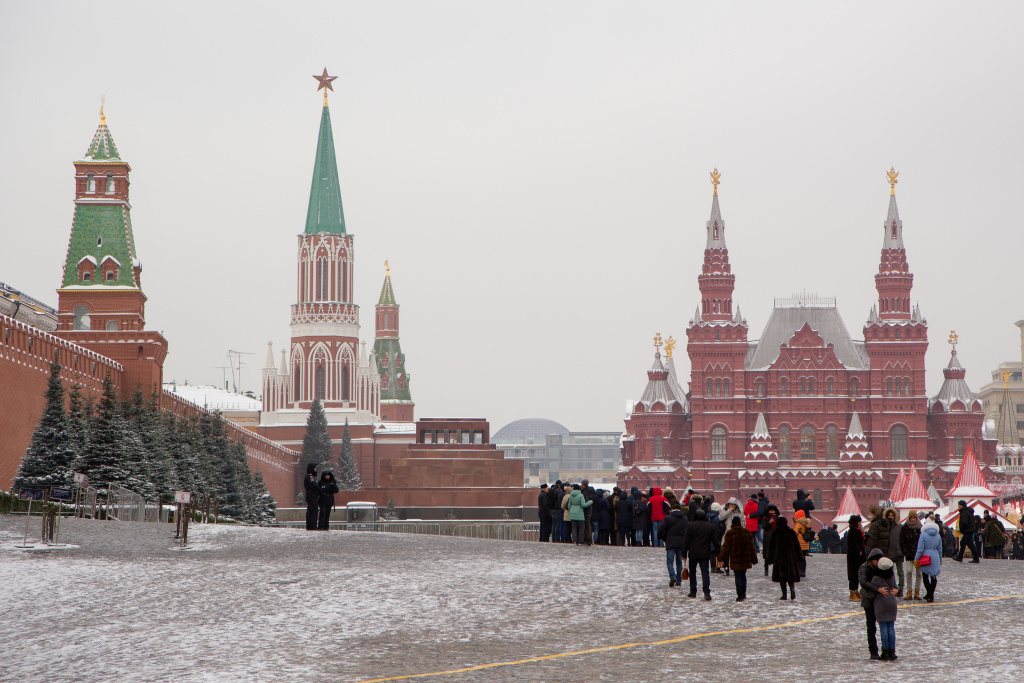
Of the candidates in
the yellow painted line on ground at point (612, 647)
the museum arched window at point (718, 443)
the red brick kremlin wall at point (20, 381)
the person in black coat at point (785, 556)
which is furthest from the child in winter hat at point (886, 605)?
the museum arched window at point (718, 443)

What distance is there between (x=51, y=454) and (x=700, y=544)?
72.1ft

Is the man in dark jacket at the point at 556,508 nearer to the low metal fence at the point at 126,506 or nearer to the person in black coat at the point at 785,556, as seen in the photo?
the person in black coat at the point at 785,556

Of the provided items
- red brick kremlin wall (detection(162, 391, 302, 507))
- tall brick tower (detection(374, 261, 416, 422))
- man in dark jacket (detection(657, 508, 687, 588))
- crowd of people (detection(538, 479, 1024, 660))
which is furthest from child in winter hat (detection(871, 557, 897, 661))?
tall brick tower (detection(374, 261, 416, 422))

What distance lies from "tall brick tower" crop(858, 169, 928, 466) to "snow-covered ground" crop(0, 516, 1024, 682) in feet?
249

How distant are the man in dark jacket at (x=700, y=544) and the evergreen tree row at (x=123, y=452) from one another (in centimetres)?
2045

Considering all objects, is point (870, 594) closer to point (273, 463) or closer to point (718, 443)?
point (273, 463)

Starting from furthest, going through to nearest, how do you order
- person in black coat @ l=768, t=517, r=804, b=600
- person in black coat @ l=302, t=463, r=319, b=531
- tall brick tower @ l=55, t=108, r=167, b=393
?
tall brick tower @ l=55, t=108, r=167, b=393
person in black coat @ l=302, t=463, r=319, b=531
person in black coat @ l=768, t=517, r=804, b=600

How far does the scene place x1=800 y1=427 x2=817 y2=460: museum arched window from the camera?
3900 inches

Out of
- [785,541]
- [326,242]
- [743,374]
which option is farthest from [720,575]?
[326,242]

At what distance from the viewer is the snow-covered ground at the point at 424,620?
539 inches

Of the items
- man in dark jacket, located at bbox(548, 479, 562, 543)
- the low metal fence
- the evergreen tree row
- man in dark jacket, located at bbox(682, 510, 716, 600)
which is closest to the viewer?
man in dark jacket, located at bbox(682, 510, 716, 600)

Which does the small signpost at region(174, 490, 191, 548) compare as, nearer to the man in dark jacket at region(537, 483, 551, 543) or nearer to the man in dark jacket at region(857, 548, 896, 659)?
the man in dark jacket at region(537, 483, 551, 543)

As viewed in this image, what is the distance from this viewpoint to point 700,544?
1839cm

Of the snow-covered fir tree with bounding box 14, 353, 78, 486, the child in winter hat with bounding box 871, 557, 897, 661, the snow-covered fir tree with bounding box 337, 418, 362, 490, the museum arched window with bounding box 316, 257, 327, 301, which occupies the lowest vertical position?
the child in winter hat with bounding box 871, 557, 897, 661
